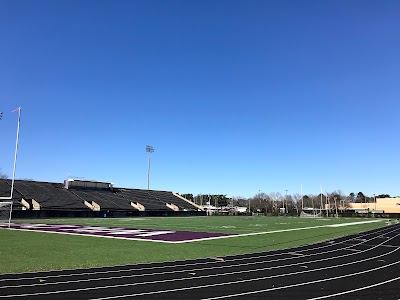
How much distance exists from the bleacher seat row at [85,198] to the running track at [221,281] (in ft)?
135

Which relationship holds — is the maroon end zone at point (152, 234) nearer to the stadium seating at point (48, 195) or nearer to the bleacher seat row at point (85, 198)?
the bleacher seat row at point (85, 198)

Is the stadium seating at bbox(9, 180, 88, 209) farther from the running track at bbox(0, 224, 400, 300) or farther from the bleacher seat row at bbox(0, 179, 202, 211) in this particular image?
the running track at bbox(0, 224, 400, 300)

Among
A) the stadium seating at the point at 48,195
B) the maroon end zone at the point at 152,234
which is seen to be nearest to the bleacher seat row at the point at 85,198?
the stadium seating at the point at 48,195

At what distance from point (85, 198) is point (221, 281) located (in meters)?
63.7

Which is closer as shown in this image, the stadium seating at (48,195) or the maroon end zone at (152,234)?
→ the maroon end zone at (152,234)

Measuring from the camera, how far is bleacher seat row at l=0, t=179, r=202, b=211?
57844 mm

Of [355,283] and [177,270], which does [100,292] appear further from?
[355,283]

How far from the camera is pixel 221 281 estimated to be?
10.4 meters

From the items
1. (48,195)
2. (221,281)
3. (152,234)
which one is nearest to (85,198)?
(48,195)

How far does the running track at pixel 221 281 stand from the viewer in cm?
880

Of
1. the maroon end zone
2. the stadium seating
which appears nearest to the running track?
the maroon end zone

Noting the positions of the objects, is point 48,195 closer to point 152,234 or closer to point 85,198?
point 85,198

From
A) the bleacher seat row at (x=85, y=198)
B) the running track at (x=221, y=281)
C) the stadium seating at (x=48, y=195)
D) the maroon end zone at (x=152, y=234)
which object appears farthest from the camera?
the stadium seating at (x=48, y=195)

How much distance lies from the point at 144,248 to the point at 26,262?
615cm
